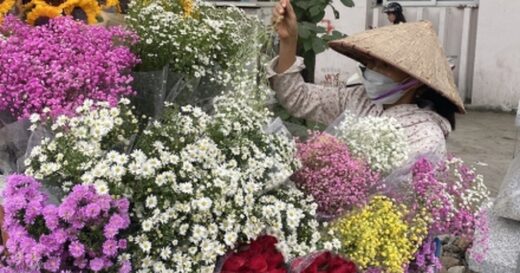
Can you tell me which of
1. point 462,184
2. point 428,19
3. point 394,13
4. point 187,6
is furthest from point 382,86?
point 428,19

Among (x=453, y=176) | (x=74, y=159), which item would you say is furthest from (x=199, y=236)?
(x=453, y=176)

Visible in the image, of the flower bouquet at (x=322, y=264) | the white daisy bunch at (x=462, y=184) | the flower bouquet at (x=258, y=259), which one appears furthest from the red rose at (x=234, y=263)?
the white daisy bunch at (x=462, y=184)

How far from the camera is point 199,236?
134 cm

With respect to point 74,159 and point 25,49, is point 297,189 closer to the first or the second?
point 74,159

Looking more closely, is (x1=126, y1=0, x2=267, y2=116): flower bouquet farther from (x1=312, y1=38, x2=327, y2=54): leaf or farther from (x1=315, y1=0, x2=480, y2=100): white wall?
(x1=315, y1=0, x2=480, y2=100): white wall

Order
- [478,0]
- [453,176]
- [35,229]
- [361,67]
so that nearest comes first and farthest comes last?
[35,229]
[453,176]
[361,67]
[478,0]

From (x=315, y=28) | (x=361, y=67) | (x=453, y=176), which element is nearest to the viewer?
(x=453, y=176)

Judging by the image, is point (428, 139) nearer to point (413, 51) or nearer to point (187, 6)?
point (413, 51)

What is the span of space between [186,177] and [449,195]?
2.41ft

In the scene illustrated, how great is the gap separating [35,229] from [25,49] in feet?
1.49

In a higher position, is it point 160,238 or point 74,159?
point 74,159

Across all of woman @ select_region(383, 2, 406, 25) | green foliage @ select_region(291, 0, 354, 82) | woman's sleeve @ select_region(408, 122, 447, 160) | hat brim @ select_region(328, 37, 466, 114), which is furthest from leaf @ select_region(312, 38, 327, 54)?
woman @ select_region(383, 2, 406, 25)

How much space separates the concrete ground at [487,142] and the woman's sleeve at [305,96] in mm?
3572

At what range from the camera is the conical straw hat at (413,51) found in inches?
87.4
